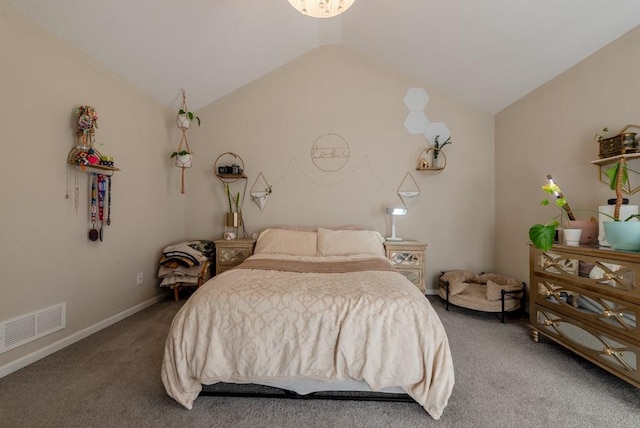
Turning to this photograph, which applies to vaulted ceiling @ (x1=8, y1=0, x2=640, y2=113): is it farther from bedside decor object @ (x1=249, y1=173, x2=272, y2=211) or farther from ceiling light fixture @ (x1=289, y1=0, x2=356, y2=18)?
bedside decor object @ (x1=249, y1=173, x2=272, y2=211)

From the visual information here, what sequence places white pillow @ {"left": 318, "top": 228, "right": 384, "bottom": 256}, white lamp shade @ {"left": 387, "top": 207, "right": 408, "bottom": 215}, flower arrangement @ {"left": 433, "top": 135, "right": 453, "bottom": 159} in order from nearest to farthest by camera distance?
1. white pillow @ {"left": 318, "top": 228, "right": 384, "bottom": 256}
2. white lamp shade @ {"left": 387, "top": 207, "right": 408, "bottom": 215}
3. flower arrangement @ {"left": 433, "top": 135, "right": 453, "bottom": 159}

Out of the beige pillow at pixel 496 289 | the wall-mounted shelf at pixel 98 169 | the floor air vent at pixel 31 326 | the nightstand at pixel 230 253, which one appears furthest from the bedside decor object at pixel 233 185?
the beige pillow at pixel 496 289

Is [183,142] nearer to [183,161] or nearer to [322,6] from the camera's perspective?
[183,161]

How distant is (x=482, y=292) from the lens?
2520 millimetres

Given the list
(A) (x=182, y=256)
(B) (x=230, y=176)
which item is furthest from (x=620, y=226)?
(A) (x=182, y=256)

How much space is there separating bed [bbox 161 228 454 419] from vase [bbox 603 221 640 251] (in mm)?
1222

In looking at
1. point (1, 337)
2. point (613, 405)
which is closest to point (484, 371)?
point (613, 405)

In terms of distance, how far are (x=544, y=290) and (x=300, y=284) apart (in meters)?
1.92

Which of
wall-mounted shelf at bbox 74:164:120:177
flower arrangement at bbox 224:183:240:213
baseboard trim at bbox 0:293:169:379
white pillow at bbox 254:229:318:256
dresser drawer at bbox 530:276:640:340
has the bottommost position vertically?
baseboard trim at bbox 0:293:169:379

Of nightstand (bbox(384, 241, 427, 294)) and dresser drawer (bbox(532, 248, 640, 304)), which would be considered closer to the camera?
dresser drawer (bbox(532, 248, 640, 304))

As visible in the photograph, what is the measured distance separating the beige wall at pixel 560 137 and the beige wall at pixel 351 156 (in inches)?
9.7

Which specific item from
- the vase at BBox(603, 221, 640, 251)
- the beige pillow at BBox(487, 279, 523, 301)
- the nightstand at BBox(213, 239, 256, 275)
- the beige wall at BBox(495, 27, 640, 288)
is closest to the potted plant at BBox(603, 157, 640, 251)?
the vase at BBox(603, 221, 640, 251)

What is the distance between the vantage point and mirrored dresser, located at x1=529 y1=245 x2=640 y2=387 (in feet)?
4.42

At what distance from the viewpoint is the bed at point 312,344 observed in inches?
48.3
